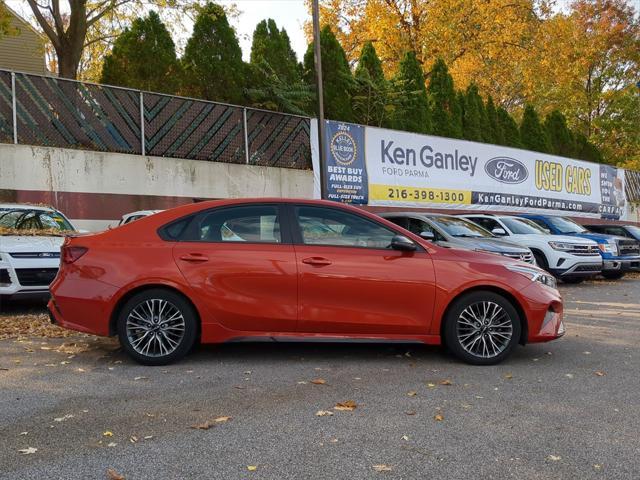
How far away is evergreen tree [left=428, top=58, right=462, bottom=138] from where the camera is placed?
2362 centimetres

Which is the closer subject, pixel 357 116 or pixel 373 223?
pixel 373 223

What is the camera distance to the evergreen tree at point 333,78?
19.2 meters

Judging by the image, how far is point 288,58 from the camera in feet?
60.9

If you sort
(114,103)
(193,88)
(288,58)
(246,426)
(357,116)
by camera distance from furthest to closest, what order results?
1. (357,116)
2. (288,58)
3. (193,88)
4. (114,103)
5. (246,426)

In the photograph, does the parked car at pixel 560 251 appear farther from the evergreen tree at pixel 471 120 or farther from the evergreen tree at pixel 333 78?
the evergreen tree at pixel 471 120

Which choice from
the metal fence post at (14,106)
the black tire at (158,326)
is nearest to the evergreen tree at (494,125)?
the metal fence post at (14,106)

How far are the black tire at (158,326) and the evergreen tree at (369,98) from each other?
1579 centimetres

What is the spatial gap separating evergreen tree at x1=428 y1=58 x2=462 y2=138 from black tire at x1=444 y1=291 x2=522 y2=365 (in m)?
18.5

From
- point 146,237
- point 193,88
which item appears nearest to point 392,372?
point 146,237

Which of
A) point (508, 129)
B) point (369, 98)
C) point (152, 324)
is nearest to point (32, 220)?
point (152, 324)

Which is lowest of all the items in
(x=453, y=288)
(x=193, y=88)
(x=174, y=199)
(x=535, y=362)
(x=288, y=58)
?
(x=535, y=362)

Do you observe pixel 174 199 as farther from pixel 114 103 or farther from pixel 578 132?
pixel 578 132

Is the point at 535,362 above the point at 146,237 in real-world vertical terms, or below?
below

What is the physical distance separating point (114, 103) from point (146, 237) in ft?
30.9
